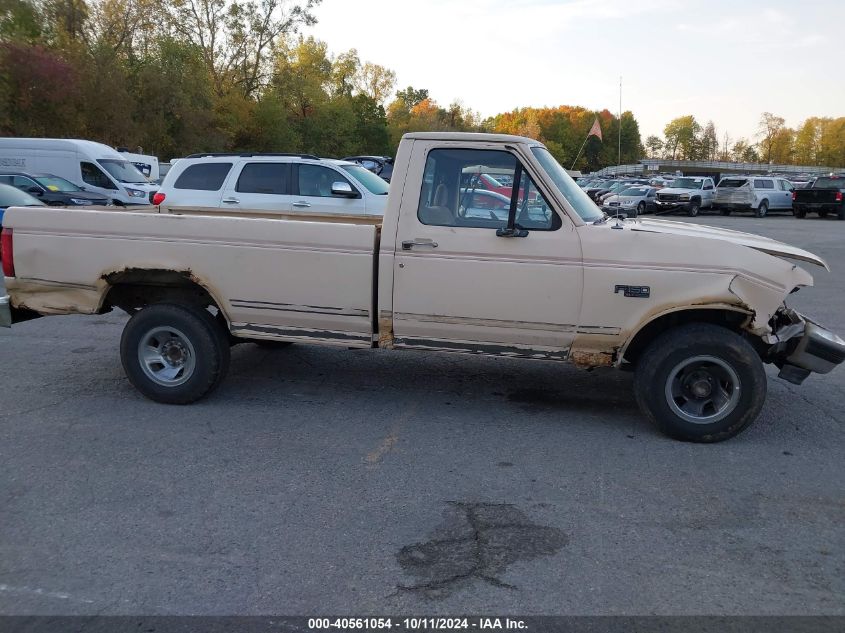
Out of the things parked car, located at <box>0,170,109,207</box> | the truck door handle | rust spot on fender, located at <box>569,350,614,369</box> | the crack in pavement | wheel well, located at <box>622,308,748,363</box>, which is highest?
parked car, located at <box>0,170,109,207</box>

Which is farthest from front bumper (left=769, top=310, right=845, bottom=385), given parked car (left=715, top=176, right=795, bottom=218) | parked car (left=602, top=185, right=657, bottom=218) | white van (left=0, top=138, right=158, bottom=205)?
parked car (left=715, top=176, right=795, bottom=218)

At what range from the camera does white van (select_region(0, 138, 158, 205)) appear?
23.8m

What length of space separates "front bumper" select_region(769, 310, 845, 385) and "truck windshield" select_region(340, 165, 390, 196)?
28.4 ft

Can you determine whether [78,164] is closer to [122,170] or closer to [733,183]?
[122,170]

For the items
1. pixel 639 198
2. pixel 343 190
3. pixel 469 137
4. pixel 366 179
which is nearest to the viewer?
pixel 469 137

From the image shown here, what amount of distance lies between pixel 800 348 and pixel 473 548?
3004 millimetres

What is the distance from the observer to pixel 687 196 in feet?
116

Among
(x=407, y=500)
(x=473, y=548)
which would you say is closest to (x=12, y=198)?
(x=407, y=500)

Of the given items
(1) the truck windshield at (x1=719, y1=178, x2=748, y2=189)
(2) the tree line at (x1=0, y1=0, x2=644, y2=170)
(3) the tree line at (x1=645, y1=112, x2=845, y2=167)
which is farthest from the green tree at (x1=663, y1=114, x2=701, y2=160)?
(1) the truck windshield at (x1=719, y1=178, x2=748, y2=189)

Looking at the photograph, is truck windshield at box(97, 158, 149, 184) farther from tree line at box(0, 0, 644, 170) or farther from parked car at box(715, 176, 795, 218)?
parked car at box(715, 176, 795, 218)

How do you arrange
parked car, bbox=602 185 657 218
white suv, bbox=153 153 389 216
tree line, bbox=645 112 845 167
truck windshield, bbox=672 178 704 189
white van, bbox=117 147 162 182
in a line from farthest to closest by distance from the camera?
tree line, bbox=645 112 845 167 → truck windshield, bbox=672 178 704 189 → parked car, bbox=602 185 657 218 → white van, bbox=117 147 162 182 → white suv, bbox=153 153 389 216

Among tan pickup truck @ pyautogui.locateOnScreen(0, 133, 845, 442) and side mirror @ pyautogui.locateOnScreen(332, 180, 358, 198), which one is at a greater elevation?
side mirror @ pyautogui.locateOnScreen(332, 180, 358, 198)

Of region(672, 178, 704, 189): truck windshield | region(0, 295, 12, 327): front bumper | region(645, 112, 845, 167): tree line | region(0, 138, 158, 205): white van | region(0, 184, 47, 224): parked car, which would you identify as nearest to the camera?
region(0, 295, 12, 327): front bumper
